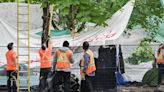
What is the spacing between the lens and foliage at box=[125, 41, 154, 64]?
19689 millimetres

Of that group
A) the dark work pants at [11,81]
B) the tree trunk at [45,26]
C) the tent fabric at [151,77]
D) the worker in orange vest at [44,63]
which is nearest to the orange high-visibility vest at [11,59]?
the dark work pants at [11,81]

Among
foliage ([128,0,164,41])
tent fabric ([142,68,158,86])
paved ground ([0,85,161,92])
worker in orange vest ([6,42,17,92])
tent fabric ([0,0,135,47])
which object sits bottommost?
paved ground ([0,85,161,92])

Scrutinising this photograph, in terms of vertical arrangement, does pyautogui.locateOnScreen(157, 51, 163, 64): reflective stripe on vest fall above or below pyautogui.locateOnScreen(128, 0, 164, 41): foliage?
below

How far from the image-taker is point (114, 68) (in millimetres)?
15547

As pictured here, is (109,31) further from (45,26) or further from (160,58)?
(160,58)

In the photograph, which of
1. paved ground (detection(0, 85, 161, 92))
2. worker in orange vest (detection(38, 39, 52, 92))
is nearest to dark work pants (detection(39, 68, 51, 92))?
worker in orange vest (detection(38, 39, 52, 92))

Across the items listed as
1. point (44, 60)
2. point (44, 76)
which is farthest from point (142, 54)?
point (44, 60)

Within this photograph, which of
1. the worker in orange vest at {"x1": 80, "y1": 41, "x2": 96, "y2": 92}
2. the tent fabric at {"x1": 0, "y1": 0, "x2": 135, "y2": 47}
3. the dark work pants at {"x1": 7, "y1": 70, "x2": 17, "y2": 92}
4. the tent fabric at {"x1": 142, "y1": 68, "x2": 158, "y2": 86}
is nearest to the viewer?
the worker in orange vest at {"x1": 80, "y1": 41, "x2": 96, "y2": 92}

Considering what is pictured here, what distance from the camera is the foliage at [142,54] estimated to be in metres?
19.7

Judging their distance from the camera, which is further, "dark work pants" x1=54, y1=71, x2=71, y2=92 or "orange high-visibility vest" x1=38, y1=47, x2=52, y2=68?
"orange high-visibility vest" x1=38, y1=47, x2=52, y2=68

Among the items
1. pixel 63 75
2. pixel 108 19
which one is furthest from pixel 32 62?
pixel 108 19

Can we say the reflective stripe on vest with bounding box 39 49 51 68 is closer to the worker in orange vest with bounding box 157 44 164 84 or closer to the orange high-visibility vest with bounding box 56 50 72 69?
the orange high-visibility vest with bounding box 56 50 72 69

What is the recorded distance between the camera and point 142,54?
20250mm

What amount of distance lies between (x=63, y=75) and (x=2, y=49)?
13.4 ft
